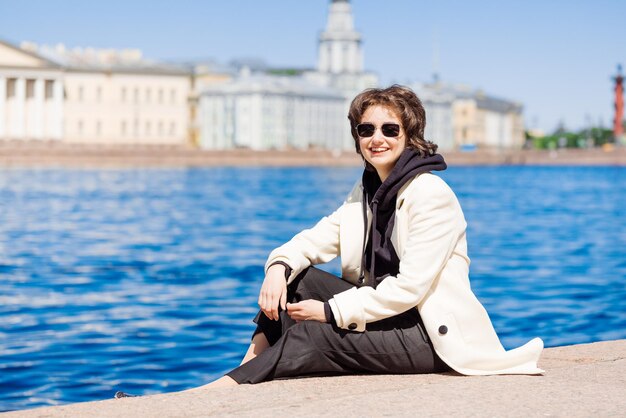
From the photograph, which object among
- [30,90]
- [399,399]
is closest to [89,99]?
[30,90]

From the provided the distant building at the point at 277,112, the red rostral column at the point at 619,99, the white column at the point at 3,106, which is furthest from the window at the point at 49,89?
the red rostral column at the point at 619,99

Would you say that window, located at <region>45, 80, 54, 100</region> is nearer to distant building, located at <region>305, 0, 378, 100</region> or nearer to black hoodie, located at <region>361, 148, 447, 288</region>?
distant building, located at <region>305, 0, 378, 100</region>

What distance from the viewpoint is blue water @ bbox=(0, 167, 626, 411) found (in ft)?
23.5

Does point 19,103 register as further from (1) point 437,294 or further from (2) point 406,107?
(1) point 437,294

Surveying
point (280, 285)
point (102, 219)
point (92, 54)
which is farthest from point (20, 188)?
point (92, 54)

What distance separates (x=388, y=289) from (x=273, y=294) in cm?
34

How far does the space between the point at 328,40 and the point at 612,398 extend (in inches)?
3689

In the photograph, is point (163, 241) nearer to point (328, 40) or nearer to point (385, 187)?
point (385, 187)

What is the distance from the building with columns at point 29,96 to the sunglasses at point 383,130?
69969mm

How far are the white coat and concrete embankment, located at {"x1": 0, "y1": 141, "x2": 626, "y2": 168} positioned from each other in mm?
56930

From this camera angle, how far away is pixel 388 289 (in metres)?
3.63

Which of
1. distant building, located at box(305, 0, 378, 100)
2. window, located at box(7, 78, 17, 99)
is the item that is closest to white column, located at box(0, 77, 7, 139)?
window, located at box(7, 78, 17, 99)

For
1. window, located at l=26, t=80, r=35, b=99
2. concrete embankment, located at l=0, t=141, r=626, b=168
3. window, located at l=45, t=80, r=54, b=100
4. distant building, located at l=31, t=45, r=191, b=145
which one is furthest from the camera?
distant building, located at l=31, t=45, r=191, b=145

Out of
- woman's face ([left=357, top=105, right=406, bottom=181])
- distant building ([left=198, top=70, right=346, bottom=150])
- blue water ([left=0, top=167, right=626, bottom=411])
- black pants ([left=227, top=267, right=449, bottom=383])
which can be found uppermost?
distant building ([left=198, top=70, right=346, bottom=150])
